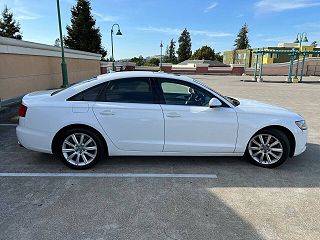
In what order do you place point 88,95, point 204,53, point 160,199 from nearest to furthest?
point 160,199 < point 88,95 < point 204,53

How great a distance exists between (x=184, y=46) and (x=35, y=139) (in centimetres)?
9401

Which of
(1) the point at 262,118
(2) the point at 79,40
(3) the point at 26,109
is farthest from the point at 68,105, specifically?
(2) the point at 79,40

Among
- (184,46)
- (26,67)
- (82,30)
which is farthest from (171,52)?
(26,67)

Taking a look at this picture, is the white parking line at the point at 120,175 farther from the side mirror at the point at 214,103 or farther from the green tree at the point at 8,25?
the green tree at the point at 8,25

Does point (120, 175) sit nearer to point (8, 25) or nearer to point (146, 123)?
point (146, 123)

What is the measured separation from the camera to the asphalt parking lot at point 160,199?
8.80ft

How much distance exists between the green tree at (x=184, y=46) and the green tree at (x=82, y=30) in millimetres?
Result: 53900

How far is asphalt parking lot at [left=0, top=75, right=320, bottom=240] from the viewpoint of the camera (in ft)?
8.80

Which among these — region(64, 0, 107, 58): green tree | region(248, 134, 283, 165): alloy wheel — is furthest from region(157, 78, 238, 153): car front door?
region(64, 0, 107, 58): green tree

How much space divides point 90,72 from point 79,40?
23.0m

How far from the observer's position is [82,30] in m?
41.4

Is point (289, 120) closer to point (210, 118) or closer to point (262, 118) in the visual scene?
point (262, 118)

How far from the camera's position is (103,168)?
13.6ft

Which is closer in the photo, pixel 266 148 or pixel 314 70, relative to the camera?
pixel 266 148
